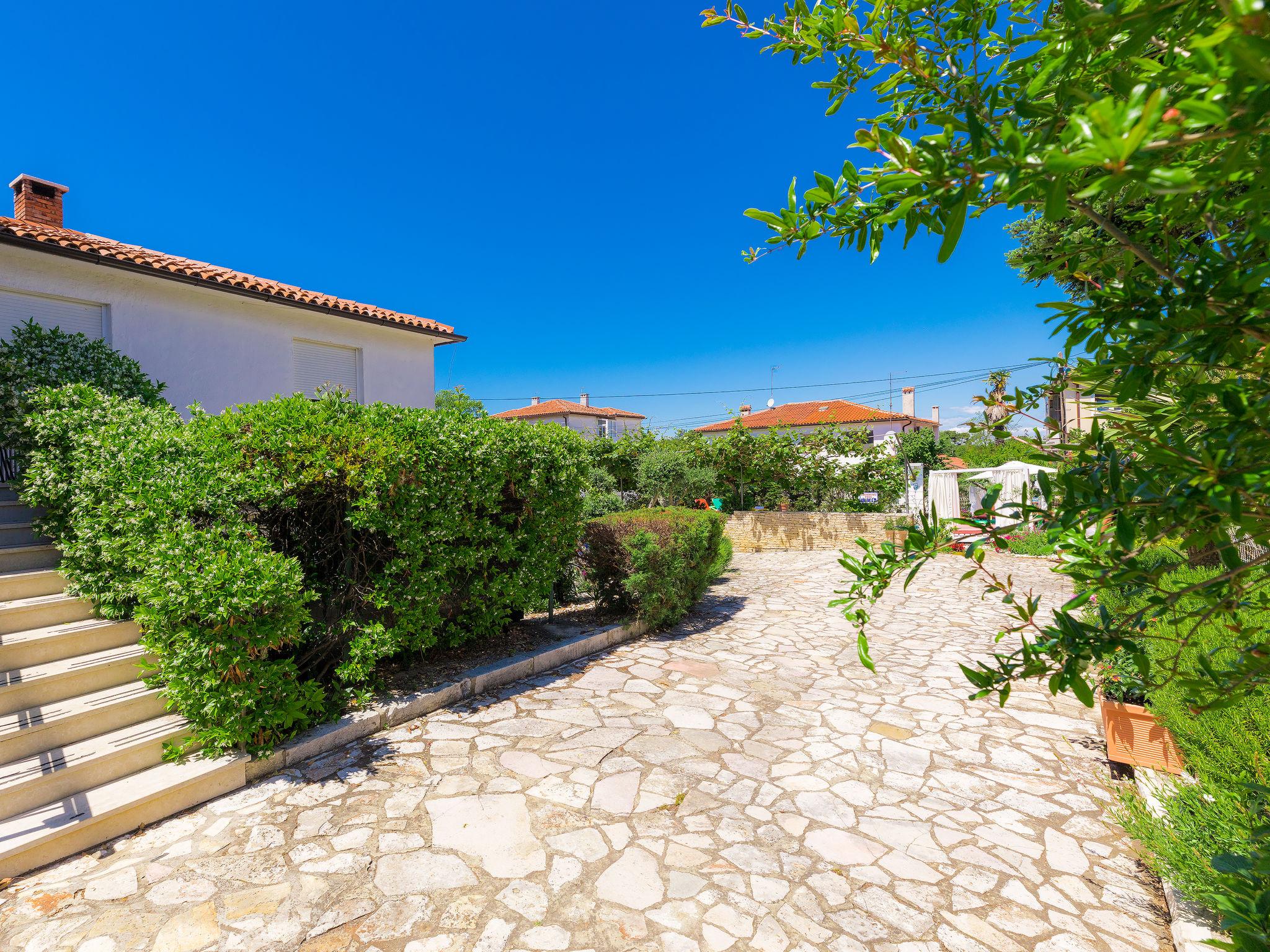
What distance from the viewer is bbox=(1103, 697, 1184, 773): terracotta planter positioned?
141 inches

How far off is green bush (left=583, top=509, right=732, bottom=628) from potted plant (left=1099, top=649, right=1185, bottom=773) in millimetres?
4373

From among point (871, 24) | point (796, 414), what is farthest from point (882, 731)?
Result: point (796, 414)

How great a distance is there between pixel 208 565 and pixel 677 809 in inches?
132

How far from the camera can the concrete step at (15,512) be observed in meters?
6.33

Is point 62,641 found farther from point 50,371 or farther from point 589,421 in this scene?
point 589,421

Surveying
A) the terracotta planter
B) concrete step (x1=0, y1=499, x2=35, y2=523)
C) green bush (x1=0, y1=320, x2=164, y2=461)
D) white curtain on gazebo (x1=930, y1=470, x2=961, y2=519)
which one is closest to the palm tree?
the terracotta planter

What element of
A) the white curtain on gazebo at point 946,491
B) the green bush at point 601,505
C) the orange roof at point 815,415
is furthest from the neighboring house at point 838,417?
the green bush at point 601,505

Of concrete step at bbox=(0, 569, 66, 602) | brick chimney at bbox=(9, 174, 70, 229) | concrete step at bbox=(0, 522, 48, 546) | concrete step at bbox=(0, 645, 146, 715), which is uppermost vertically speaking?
brick chimney at bbox=(9, 174, 70, 229)

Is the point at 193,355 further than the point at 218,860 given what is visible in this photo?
Yes

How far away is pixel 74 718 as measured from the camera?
378 cm

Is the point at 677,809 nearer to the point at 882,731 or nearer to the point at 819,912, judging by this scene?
the point at 819,912

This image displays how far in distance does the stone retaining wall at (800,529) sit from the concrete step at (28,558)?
13.3 m

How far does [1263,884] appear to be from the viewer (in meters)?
1.24

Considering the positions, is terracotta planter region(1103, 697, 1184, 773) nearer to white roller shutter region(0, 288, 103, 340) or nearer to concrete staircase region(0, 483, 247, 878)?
concrete staircase region(0, 483, 247, 878)
